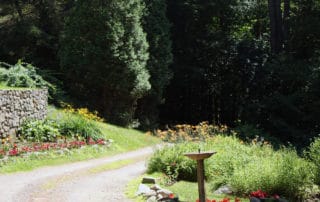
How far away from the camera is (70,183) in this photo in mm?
9555

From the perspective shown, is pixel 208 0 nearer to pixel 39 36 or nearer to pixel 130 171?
pixel 39 36

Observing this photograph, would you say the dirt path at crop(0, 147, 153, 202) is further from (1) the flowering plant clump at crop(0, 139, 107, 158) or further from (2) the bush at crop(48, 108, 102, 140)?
(2) the bush at crop(48, 108, 102, 140)

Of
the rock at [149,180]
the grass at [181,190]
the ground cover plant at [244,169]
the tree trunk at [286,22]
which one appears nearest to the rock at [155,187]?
the grass at [181,190]

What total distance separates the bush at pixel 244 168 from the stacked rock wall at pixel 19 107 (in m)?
5.47

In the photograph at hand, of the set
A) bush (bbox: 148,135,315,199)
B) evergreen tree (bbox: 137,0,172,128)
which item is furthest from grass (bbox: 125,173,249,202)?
evergreen tree (bbox: 137,0,172,128)

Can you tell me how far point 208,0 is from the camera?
2570 centimetres

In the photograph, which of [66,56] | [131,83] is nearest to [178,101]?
[131,83]

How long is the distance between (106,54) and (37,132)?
5619mm

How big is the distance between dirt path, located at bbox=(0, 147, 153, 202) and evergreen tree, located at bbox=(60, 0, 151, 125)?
6888 millimetres

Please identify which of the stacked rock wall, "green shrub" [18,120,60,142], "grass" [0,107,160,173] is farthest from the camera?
"green shrub" [18,120,60,142]

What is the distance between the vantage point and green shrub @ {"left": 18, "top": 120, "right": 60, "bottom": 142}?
13.7 metres

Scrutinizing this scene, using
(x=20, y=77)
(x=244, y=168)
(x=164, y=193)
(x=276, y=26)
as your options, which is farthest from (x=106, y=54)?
(x=276, y=26)

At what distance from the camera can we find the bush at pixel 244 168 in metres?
8.02

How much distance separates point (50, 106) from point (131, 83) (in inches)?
149
